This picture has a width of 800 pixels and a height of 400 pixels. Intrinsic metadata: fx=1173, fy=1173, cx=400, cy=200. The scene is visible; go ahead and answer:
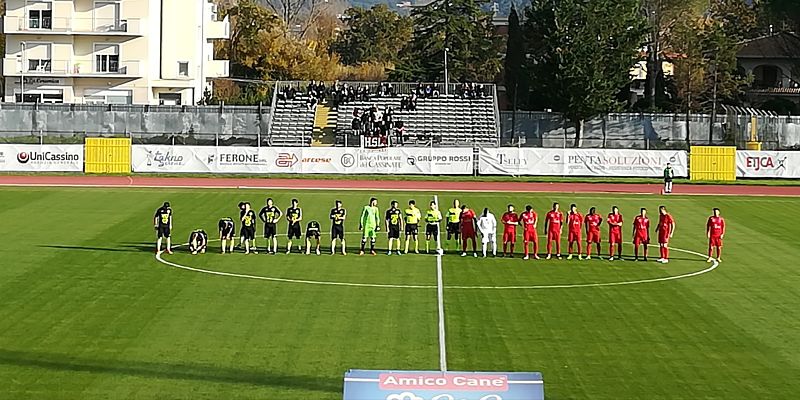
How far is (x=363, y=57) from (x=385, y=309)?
100 m

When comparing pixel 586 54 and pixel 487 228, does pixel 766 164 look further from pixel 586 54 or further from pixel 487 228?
pixel 487 228


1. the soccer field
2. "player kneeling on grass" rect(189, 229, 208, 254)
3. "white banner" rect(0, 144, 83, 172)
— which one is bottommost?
the soccer field

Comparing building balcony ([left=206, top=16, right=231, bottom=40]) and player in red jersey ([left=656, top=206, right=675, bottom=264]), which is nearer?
player in red jersey ([left=656, top=206, right=675, bottom=264])

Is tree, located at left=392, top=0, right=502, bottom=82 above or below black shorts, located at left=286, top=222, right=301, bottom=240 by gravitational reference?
above

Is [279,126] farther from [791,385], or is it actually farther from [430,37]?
[791,385]

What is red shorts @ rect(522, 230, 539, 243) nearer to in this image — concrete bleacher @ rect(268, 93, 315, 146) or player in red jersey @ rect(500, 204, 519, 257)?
player in red jersey @ rect(500, 204, 519, 257)

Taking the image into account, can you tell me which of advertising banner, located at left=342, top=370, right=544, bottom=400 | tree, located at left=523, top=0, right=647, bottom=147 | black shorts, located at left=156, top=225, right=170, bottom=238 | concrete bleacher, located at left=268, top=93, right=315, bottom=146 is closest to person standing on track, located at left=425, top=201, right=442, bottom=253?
black shorts, located at left=156, top=225, right=170, bottom=238

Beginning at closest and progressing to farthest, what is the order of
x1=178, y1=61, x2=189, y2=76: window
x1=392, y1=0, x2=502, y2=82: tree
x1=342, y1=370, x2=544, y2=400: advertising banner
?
x1=342, y1=370, x2=544, y2=400: advertising banner
x1=178, y1=61, x2=189, y2=76: window
x1=392, y1=0, x2=502, y2=82: tree

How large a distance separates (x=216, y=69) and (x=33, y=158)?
110 feet

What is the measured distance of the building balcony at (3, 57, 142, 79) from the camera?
79.8 m

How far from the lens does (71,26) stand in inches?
3167

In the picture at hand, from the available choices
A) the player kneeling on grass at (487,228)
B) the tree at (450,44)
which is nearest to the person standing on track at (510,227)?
the player kneeling on grass at (487,228)

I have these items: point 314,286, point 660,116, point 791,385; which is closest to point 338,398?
point 791,385

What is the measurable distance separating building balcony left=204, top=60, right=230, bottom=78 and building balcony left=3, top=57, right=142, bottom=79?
8086 millimetres
